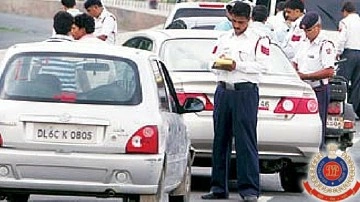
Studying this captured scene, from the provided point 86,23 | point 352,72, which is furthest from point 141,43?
point 352,72

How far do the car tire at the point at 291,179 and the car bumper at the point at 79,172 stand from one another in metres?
4.10

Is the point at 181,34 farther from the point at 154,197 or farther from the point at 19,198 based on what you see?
the point at 154,197

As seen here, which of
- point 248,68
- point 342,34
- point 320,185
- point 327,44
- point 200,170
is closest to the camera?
point 320,185

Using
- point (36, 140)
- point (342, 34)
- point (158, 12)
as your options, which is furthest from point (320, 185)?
point (158, 12)

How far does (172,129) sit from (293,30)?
17.6 feet

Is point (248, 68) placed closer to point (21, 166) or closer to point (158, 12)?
point (21, 166)

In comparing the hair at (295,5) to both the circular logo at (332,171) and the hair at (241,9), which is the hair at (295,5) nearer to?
the hair at (241,9)

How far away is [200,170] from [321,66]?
7.08 feet

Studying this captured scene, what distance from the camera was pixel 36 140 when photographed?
998 cm

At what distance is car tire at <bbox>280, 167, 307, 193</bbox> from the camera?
1393 cm

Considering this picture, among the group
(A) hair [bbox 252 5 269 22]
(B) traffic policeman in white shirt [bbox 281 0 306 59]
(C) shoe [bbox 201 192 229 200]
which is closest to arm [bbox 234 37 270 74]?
(C) shoe [bbox 201 192 229 200]

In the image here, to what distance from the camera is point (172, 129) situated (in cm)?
1084

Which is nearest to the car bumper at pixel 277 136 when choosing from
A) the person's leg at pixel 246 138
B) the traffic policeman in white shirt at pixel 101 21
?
the person's leg at pixel 246 138

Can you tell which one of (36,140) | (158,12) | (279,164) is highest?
(36,140)
